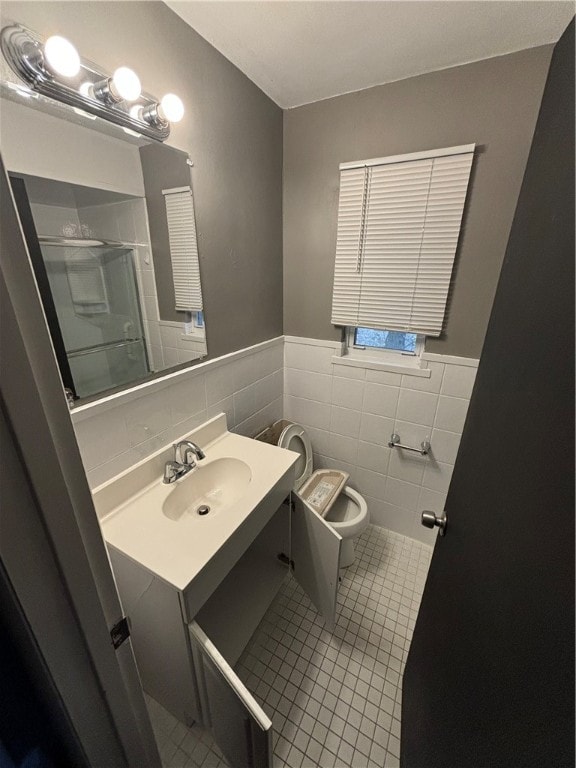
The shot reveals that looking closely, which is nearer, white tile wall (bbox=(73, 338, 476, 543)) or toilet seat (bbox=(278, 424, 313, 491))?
white tile wall (bbox=(73, 338, 476, 543))

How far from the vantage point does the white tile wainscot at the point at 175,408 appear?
0.98 meters

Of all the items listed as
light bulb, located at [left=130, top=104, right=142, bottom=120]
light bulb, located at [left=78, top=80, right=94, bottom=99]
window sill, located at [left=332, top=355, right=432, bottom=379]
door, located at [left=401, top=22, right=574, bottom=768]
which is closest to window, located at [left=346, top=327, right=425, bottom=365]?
window sill, located at [left=332, top=355, right=432, bottom=379]

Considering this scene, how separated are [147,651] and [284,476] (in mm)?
748

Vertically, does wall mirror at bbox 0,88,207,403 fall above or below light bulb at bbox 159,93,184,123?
below

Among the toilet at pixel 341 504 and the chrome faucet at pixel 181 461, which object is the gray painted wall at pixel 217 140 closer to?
the chrome faucet at pixel 181 461

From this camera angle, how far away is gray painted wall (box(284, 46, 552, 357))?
3.79 feet

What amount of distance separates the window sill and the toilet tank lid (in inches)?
27.4

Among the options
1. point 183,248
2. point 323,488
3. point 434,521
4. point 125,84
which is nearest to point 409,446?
point 323,488

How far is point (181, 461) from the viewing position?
1244mm

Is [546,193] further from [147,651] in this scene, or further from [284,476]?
[147,651]

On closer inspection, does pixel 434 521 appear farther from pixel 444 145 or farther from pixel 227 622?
pixel 444 145

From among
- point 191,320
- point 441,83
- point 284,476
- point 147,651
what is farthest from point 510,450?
point 441,83

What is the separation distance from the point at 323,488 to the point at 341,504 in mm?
187

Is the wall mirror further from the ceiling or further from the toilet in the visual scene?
the toilet
